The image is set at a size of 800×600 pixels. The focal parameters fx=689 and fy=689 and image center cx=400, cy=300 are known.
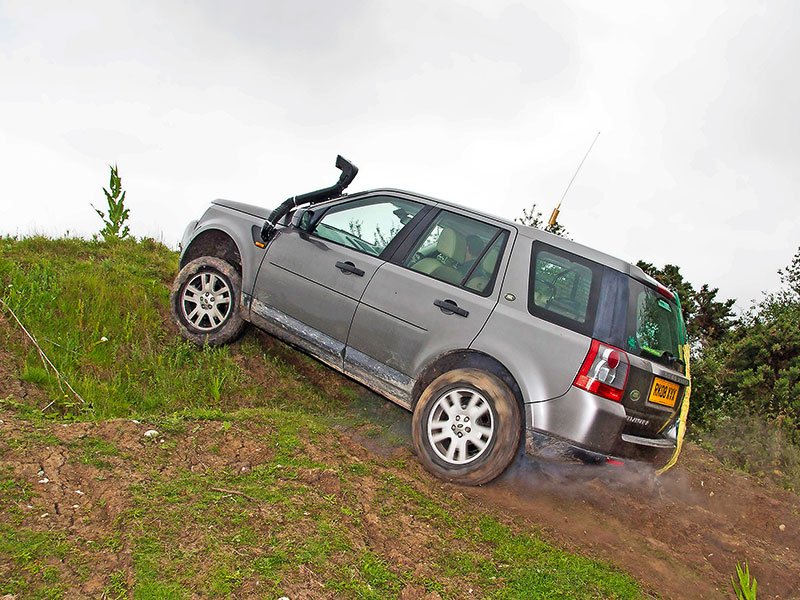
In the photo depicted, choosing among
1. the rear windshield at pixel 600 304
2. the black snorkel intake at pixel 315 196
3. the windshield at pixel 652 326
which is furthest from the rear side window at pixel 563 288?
the black snorkel intake at pixel 315 196

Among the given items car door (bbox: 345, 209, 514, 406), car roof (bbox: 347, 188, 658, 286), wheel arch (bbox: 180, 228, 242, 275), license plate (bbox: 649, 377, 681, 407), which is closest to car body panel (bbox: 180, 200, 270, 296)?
wheel arch (bbox: 180, 228, 242, 275)

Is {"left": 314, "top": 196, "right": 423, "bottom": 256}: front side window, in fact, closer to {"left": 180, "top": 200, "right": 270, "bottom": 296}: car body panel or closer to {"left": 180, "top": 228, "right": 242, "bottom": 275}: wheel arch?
{"left": 180, "top": 200, "right": 270, "bottom": 296}: car body panel

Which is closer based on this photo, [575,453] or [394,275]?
[575,453]

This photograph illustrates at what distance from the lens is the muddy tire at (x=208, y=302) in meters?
6.46

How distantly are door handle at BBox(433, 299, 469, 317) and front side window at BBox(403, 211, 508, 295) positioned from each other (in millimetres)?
Answer: 179

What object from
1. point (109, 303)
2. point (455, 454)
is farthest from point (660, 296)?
point (109, 303)

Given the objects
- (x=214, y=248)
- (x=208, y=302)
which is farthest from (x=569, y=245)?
(x=214, y=248)

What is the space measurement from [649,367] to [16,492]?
12.5ft

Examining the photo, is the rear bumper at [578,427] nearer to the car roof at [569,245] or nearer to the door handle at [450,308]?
the door handle at [450,308]

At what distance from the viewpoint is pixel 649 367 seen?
4.61 metres

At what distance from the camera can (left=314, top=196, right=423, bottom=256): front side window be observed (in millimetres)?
5547

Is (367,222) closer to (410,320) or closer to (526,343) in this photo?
(410,320)

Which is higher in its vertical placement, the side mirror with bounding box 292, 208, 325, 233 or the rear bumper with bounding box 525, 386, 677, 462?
the side mirror with bounding box 292, 208, 325, 233

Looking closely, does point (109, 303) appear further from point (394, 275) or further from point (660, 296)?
point (660, 296)
